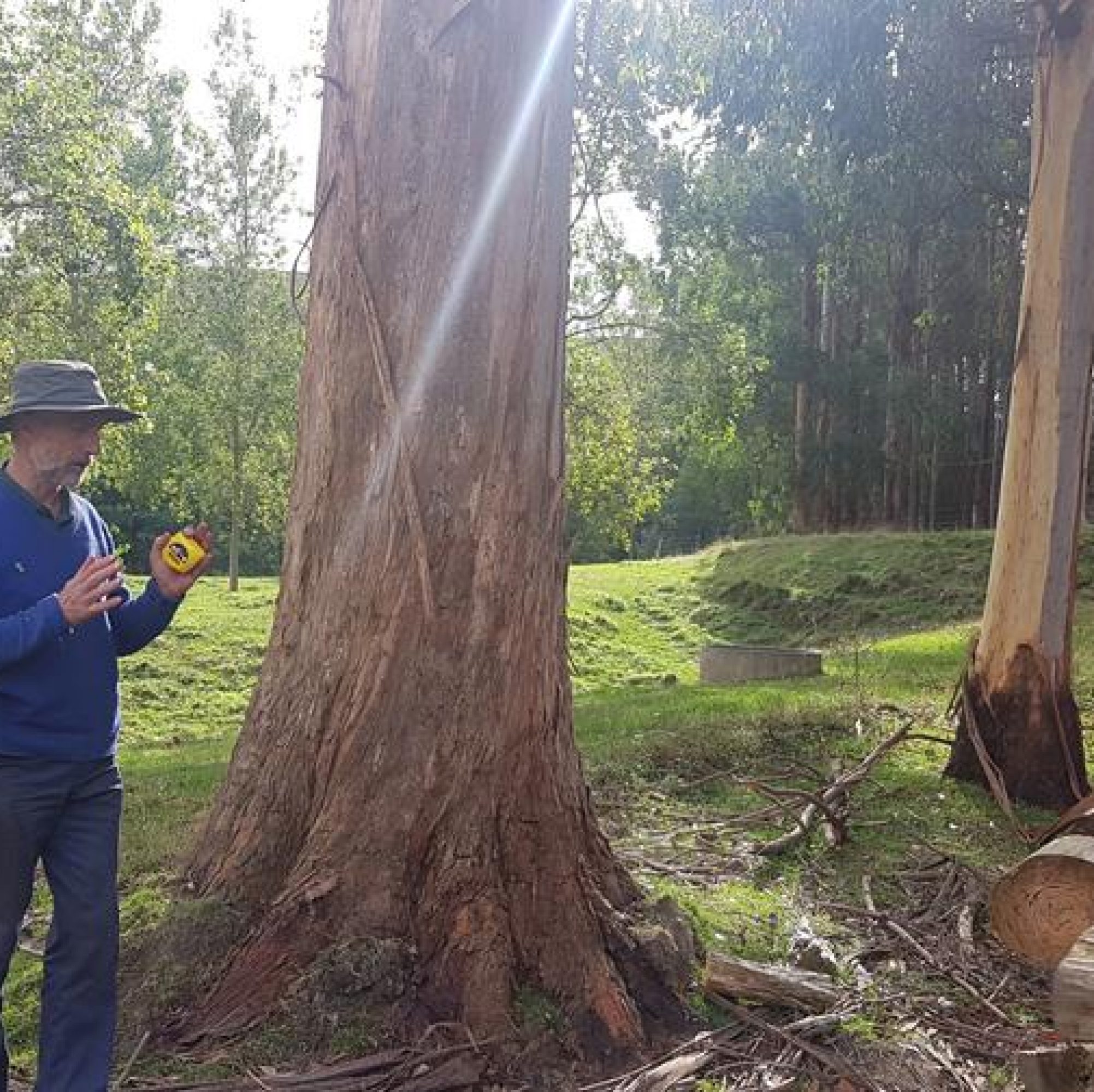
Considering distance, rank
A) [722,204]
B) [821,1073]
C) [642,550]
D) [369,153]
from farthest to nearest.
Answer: [642,550]
[722,204]
[369,153]
[821,1073]

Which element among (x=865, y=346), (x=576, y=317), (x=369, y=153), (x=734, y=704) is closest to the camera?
Answer: (x=369, y=153)

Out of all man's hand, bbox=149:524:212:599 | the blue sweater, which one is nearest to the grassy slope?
the blue sweater

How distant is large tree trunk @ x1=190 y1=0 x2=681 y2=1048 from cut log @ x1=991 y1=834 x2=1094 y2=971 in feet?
5.98

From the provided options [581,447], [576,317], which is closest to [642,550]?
[581,447]

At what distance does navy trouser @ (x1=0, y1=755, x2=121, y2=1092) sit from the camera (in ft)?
11.7

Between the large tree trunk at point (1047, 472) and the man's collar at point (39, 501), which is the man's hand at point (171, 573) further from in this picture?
Answer: the large tree trunk at point (1047, 472)

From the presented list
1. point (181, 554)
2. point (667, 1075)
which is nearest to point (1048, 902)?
point (667, 1075)

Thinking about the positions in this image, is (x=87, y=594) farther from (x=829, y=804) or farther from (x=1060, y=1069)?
(x=829, y=804)

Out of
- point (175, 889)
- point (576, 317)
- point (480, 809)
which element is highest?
point (576, 317)

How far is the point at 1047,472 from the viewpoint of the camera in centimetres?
810

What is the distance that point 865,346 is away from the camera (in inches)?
1272

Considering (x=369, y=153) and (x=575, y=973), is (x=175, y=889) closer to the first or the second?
(x=575, y=973)

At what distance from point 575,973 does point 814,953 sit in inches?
46.0

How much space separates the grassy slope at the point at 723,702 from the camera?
6454mm
